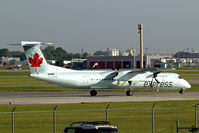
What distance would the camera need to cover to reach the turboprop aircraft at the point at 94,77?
148ft

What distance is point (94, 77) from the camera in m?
47.8

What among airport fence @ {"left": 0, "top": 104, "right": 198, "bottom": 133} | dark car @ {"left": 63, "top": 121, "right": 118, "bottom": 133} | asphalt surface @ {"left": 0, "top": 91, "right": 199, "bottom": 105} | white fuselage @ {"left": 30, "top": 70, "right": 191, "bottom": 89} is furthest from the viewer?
white fuselage @ {"left": 30, "top": 70, "right": 191, "bottom": 89}

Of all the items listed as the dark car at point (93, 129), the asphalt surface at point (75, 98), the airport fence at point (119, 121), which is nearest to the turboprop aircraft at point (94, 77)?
the asphalt surface at point (75, 98)

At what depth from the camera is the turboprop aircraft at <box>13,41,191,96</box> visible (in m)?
45.1

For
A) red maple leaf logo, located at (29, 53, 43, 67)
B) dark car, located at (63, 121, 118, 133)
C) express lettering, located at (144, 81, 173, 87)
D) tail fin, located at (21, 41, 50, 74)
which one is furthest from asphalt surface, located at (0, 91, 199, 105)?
dark car, located at (63, 121, 118, 133)

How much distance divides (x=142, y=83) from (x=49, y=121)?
79.1ft

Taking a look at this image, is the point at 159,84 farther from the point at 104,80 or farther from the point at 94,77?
the point at 94,77

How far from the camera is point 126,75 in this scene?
160ft

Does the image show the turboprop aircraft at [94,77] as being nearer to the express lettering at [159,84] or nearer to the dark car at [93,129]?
the express lettering at [159,84]

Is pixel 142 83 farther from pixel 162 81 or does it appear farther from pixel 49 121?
pixel 49 121

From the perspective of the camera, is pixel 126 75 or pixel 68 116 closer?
pixel 68 116

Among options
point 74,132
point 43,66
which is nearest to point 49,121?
point 74,132

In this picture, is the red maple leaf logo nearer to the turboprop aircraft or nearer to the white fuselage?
the turboprop aircraft

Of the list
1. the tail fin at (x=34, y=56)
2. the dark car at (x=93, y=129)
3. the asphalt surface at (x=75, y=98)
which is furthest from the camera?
the tail fin at (x=34, y=56)
